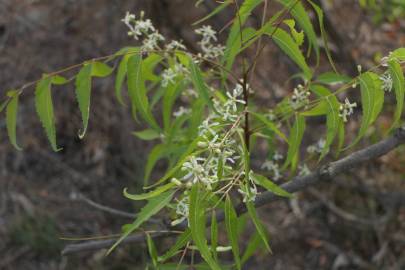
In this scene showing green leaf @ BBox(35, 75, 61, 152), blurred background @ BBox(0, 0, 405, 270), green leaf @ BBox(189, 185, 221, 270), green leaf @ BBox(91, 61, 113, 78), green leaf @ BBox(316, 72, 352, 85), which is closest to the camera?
A: green leaf @ BBox(189, 185, 221, 270)

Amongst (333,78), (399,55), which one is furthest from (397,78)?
(333,78)

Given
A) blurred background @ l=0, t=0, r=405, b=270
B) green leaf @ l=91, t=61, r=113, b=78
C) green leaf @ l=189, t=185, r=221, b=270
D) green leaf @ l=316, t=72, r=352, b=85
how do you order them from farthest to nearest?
blurred background @ l=0, t=0, r=405, b=270, green leaf @ l=316, t=72, r=352, b=85, green leaf @ l=91, t=61, r=113, b=78, green leaf @ l=189, t=185, r=221, b=270

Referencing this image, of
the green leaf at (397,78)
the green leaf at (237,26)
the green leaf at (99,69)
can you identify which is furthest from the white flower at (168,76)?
the green leaf at (397,78)

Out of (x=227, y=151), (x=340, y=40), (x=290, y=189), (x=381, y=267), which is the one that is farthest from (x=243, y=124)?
(x=381, y=267)

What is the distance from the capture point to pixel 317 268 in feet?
13.9

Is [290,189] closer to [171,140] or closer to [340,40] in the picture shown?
[171,140]

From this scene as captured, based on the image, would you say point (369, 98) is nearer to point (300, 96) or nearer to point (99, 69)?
point (300, 96)

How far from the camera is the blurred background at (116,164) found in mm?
4074

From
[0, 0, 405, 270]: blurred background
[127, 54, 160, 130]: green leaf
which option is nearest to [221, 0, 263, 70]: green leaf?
[127, 54, 160, 130]: green leaf

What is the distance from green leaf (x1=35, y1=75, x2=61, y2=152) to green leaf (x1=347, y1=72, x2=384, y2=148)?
2.64 feet

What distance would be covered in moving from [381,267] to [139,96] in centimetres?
288

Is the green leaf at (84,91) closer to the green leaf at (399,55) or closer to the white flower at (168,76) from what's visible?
the white flower at (168,76)

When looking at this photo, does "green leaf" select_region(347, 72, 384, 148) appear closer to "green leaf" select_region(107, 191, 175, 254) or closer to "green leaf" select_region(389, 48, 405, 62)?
"green leaf" select_region(389, 48, 405, 62)

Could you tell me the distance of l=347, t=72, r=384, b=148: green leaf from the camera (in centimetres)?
150
